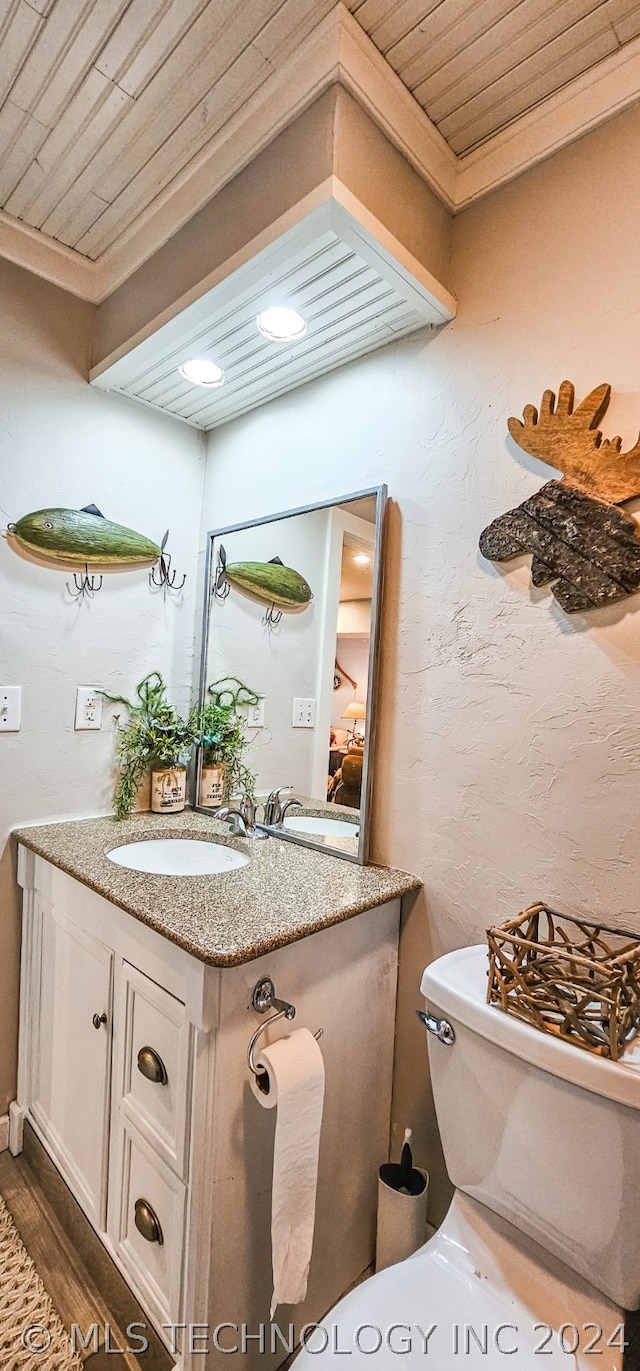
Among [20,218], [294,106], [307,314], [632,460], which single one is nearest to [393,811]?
[632,460]

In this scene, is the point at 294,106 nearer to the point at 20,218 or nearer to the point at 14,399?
the point at 20,218

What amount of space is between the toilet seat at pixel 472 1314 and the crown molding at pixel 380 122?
1.95m

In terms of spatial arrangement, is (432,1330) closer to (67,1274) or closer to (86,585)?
(67,1274)

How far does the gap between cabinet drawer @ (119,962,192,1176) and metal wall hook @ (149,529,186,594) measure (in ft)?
3.70

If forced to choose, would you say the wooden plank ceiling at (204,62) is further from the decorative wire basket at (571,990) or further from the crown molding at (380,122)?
the decorative wire basket at (571,990)

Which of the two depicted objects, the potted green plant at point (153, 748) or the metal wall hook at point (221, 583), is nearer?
the potted green plant at point (153, 748)

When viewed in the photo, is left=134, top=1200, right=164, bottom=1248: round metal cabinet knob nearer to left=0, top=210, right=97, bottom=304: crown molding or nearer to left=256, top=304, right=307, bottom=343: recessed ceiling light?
left=256, top=304, right=307, bottom=343: recessed ceiling light

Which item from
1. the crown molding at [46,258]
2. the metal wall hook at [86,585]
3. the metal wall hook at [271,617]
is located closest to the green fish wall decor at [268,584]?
the metal wall hook at [271,617]

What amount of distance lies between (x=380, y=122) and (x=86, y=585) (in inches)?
49.1

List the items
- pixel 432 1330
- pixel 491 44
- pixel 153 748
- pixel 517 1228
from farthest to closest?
pixel 153 748 < pixel 491 44 < pixel 517 1228 < pixel 432 1330

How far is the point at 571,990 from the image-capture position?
875 mm

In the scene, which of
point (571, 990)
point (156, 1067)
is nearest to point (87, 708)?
point (156, 1067)

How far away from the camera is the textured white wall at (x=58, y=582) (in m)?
1.50

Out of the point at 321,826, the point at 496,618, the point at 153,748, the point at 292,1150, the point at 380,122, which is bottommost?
the point at 292,1150
